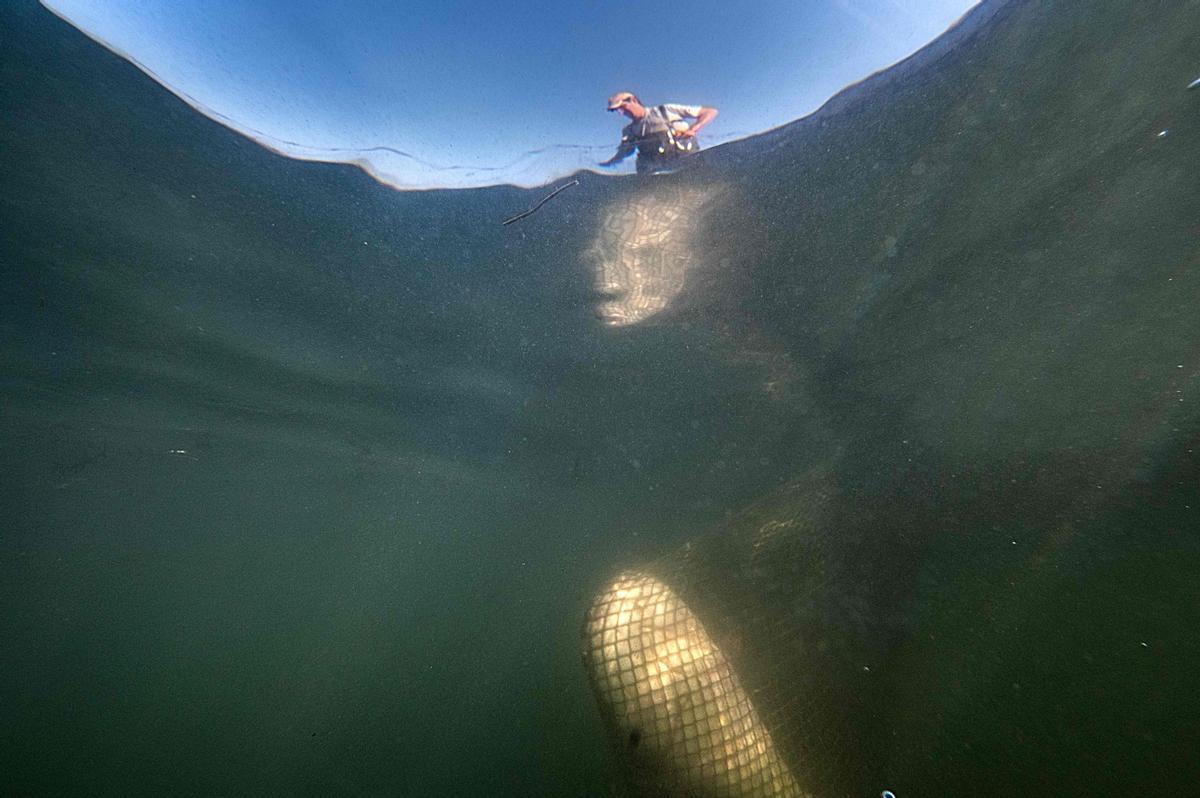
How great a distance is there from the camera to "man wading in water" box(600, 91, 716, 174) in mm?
5277

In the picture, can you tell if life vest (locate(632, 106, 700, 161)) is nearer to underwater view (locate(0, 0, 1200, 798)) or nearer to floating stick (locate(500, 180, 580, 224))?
underwater view (locate(0, 0, 1200, 798))

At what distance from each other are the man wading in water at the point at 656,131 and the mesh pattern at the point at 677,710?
17.9 ft

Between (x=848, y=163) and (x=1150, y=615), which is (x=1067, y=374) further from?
(x=848, y=163)

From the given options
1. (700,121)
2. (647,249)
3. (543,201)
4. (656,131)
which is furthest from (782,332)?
(543,201)

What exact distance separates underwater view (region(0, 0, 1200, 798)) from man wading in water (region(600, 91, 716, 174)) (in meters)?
0.04

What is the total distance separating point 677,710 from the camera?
16.7 feet

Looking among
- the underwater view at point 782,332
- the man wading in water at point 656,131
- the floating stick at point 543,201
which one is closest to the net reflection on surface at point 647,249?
Result: the underwater view at point 782,332

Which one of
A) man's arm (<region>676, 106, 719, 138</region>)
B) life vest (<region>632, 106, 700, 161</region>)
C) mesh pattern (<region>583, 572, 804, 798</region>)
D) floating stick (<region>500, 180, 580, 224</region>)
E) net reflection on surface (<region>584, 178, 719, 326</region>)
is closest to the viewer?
mesh pattern (<region>583, 572, 804, 798</region>)

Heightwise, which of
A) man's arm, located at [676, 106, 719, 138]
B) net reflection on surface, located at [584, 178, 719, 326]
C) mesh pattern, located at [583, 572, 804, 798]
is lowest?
mesh pattern, located at [583, 572, 804, 798]

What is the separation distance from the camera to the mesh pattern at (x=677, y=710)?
490 centimetres

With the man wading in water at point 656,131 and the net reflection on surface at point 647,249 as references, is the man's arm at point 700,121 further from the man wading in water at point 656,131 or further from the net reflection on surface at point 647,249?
the net reflection on surface at point 647,249

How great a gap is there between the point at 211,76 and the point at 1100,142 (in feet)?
32.8

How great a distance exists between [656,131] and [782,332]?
14.3 ft

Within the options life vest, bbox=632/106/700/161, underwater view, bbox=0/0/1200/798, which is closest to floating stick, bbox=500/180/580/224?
underwater view, bbox=0/0/1200/798
